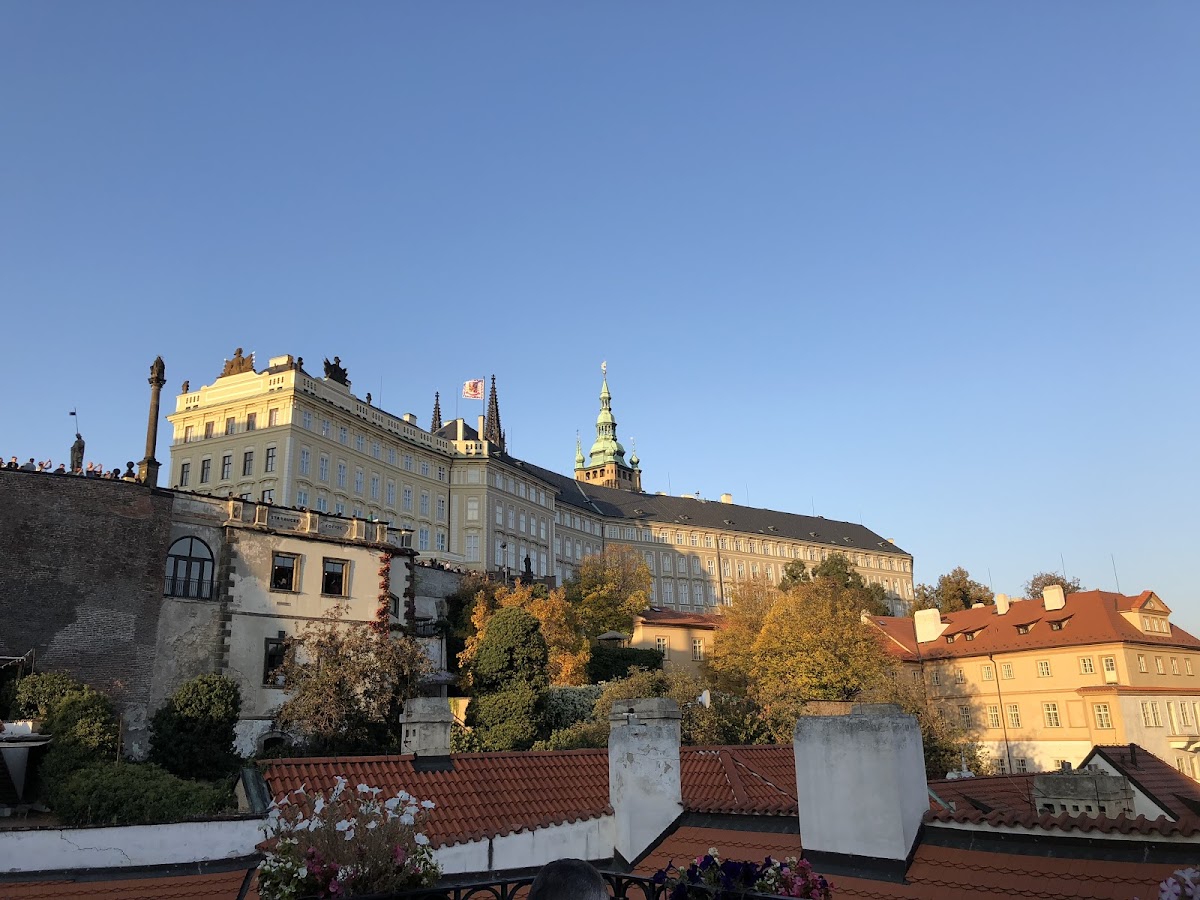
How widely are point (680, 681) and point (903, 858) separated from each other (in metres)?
34.1

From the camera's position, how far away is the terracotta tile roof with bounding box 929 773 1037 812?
13.9 meters

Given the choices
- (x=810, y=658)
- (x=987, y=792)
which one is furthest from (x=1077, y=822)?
(x=810, y=658)

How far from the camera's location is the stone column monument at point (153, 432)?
3304 centimetres

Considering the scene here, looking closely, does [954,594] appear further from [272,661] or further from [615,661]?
[272,661]

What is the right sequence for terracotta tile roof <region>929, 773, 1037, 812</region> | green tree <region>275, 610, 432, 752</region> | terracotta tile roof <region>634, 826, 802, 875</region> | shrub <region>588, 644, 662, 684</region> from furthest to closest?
shrub <region>588, 644, 662, 684</region> < green tree <region>275, 610, 432, 752</region> < terracotta tile roof <region>929, 773, 1037, 812</region> < terracotta tile roof <region>634, 826, 802, 875</region>

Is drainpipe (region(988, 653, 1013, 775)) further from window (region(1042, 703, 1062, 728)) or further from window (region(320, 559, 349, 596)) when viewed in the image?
window (region(320, 559, 349, 596))

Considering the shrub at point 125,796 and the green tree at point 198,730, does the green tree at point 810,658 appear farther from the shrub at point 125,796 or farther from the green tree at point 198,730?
the shrub at point 125,796

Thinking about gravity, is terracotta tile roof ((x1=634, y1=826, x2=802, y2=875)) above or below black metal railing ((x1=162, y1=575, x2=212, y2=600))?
below

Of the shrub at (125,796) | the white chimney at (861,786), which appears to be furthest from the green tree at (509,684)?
the white chimney at (861,786)

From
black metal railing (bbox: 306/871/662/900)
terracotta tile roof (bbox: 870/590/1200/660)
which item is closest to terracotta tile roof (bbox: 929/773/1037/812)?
black metal railing (bbox: 306/871/662/900)

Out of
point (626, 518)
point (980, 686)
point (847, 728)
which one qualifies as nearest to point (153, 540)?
point (847, 728)

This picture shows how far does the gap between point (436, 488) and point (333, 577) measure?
41601 mm

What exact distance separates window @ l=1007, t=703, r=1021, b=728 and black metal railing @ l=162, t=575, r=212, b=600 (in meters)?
44.7

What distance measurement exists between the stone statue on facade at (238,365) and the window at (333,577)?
33.0m
